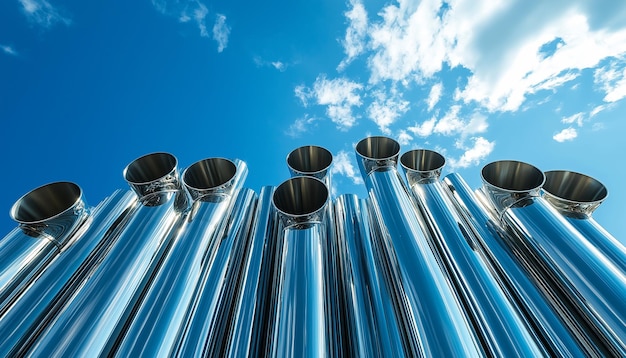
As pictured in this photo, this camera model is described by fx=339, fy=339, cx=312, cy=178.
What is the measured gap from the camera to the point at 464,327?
1845 mm

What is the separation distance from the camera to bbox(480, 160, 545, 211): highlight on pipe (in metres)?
2.96

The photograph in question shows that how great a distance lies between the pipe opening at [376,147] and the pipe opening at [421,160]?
0.73 ft

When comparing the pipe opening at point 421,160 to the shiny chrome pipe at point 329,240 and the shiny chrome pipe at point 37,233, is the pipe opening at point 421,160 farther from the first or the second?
the shiny chrome pipe at point 37,233

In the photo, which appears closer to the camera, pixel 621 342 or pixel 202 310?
pixel 621 342

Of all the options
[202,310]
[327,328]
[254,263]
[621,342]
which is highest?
[254,263]

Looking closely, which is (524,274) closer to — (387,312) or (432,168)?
(387,312)

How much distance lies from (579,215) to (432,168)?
1.57 meters

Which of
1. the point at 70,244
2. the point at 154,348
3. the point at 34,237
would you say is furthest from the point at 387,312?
the point at 34,237

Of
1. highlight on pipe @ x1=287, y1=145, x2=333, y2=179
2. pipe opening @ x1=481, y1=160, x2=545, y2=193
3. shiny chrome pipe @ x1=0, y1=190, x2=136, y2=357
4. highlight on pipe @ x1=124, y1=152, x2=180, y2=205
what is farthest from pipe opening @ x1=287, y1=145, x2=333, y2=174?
shiny chrome pipe @ x1=0, y1=190, x2=136, y2=357

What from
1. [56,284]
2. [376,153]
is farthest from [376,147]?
[56,284]

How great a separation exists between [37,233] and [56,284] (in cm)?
85

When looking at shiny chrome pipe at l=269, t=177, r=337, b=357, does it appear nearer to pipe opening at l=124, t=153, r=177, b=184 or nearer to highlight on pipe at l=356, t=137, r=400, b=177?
highlight on pipe at l=356, t=137, r=400, b=177

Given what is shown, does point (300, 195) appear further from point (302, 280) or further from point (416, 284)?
point (416, 284)

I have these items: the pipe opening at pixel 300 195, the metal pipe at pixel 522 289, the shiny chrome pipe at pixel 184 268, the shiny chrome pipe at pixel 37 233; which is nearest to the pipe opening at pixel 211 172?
the shiny chrome pipe at pixel 184 268
